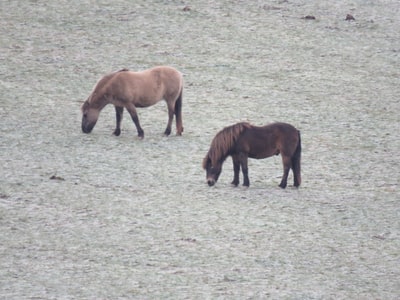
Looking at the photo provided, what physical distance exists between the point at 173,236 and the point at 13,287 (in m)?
2.22

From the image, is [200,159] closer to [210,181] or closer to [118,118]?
[210,181]

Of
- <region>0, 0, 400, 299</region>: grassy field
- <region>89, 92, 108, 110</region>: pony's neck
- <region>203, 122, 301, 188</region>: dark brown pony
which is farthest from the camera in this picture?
<region>89, 92, 108, 110</region>: pony's neck

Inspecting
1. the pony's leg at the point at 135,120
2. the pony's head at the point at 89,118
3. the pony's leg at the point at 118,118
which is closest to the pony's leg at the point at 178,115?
the pony's leg at the point at 135,120

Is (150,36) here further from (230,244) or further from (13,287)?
(13,287)

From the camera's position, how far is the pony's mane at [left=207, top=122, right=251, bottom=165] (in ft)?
42.6

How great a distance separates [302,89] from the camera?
18.6 meters

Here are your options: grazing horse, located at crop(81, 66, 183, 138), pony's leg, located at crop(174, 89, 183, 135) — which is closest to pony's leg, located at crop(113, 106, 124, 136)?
grazing horse, located at crop(81, 66, 183, 138)

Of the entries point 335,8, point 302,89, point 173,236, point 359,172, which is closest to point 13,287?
point 173,236

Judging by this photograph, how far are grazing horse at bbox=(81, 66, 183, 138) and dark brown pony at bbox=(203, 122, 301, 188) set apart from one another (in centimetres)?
271

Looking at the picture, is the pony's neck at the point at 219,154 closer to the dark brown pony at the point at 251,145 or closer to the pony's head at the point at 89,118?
the dark brown pony at the point at 251,145

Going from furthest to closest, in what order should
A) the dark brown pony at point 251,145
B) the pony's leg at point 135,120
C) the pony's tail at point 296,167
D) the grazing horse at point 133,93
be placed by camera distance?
the grazing horse at point 133,93
the pony's leg at point 135,120
the pony's tail at point 296,167
the dark brown pony at point 251,145

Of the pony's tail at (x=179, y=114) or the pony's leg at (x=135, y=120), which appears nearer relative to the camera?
the pony's leg at (x=135, y=120)

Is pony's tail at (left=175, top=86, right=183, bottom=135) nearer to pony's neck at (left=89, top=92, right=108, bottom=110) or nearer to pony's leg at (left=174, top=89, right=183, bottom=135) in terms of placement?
pony's leg at (left=174, top=89, right=183, bottom=135)

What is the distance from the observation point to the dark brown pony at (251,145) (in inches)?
510
